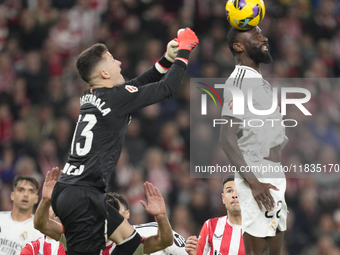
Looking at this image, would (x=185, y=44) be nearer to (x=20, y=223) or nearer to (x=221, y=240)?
(x=221, y=240)

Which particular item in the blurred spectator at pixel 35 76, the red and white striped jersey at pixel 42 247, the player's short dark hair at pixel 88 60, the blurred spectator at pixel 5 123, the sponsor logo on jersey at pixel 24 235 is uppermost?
the blurred spectator at pixel 35 76

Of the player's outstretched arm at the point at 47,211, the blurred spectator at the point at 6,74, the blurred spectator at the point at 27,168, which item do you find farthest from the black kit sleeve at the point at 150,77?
the blurred spectator at the point at 6,74

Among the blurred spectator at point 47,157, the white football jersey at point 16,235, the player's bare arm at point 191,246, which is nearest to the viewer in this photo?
the player's bare arm at point 191,246

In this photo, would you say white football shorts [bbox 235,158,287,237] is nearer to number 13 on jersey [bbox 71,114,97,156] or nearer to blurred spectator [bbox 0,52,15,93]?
number 13 on jersey [bbox 71,114,97,156]

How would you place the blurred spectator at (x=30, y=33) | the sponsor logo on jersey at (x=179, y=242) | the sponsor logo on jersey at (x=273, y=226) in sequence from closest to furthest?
the sponsor logo on jersey at (x=273, y=226)
the sponsor logo on jersey at (x=179, y=242)
the blurred spectator at (x=30, y=33)

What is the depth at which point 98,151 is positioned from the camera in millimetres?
3830

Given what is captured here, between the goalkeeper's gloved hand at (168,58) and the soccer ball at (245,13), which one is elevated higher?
the soccer ball at (245,13)

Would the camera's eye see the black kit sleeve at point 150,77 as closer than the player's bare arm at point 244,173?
No

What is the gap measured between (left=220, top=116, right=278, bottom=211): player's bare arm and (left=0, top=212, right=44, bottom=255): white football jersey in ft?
10.9

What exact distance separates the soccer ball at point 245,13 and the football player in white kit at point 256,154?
7 cm

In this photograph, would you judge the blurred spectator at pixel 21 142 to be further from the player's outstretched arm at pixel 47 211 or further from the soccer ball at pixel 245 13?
the soccer ball at pixel 245 13

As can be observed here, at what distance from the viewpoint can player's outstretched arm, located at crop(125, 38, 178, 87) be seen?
430 centimetres

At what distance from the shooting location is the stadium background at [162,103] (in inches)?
303

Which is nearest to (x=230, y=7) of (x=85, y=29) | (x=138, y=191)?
(x=138, y=191)
